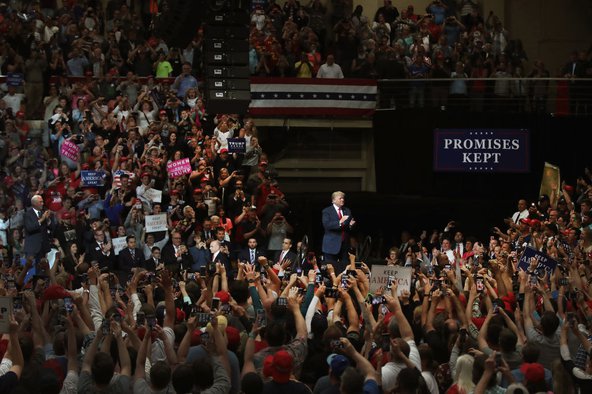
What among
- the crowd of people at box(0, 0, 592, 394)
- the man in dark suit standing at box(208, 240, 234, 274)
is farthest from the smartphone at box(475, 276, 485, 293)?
the man in dark suit standing at box(208, 240, 234, 274)

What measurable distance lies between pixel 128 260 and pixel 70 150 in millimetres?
3841

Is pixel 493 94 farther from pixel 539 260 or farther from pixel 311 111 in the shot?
pixel 539 260

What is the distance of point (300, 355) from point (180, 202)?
1232 centimetres

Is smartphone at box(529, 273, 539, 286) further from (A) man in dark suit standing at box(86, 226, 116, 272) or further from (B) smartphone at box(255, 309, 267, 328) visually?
(A) man in dark suit standing at box(86, 226, 116, 272)

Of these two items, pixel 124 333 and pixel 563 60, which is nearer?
pixel 124 333

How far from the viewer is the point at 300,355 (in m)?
9.65

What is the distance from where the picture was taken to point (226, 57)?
64.3 feet

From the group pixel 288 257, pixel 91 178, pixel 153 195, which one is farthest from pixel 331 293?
pixel 91 178

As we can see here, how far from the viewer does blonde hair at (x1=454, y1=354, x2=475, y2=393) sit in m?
9.21

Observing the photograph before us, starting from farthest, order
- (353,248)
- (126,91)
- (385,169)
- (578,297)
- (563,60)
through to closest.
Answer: (563,60) → (385,169) → (126,91) → (353,248) → (578,297)

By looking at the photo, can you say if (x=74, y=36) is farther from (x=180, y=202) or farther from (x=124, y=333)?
(x=124, y=333)

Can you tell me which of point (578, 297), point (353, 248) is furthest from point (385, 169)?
point (578, 297)

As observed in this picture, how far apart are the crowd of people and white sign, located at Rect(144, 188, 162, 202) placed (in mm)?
25

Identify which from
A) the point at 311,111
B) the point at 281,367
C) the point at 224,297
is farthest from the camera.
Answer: the point at 311,111
